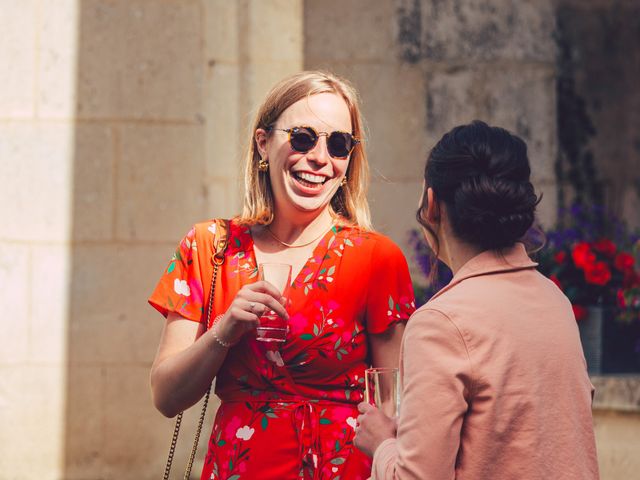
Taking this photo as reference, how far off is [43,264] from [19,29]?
1232 mm

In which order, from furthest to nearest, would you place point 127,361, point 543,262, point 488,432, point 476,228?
1. point 127,361
2. point 543,262
3. point 476,228
4. point 488,432

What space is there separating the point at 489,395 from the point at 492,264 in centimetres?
28

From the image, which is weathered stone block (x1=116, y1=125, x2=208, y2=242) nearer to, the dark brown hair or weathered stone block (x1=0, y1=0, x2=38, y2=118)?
weathered stone block (x1=0, y1=0, x2=38, y2=118)

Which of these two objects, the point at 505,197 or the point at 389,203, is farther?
the point at 389,203

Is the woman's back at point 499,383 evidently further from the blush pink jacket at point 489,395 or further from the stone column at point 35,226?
the stone column at point 35,226

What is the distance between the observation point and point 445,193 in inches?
84.6

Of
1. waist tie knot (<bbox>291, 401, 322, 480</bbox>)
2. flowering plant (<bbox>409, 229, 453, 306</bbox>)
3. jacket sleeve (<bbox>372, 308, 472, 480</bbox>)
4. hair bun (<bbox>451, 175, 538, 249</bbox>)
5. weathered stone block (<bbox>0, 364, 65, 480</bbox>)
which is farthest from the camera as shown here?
weathered stone block (<bbox>0, 364, 65, 480</bbox>)

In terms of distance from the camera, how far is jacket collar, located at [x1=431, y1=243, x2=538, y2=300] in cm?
209

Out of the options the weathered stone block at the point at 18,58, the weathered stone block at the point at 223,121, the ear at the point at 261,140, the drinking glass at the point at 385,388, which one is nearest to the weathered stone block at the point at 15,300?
the weathered stone block at the point at 18,58

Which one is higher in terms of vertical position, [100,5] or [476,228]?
[100,5]

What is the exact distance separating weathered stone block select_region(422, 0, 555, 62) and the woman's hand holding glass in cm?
337

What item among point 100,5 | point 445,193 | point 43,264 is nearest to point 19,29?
point 100,5

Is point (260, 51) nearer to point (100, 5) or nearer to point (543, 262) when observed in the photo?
point (100, 5)

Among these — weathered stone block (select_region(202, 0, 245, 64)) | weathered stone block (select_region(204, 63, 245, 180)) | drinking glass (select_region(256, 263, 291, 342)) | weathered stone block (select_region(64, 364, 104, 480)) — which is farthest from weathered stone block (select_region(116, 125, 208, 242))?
drinking glass (select_region(256, 263, 291, 342))
